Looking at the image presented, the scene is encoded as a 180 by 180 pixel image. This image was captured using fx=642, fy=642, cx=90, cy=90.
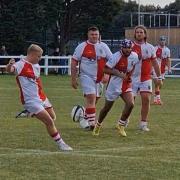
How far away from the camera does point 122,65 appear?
1236 centimetres

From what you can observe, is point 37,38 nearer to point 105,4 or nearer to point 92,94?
point 105,4

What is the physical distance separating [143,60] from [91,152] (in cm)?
389

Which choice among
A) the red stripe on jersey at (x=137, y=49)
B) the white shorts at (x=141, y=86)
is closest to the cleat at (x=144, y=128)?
the white shorts at (x=141, y=86)

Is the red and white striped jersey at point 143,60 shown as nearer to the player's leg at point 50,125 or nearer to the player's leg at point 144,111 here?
the player's leg at point 144,111

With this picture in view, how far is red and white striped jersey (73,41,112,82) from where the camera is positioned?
13.3 meters

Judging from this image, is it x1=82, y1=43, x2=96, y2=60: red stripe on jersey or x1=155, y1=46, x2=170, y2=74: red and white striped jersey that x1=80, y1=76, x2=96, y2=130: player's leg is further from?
x1=155, y1=46, x2=170, y2=74: red and white striped jersey

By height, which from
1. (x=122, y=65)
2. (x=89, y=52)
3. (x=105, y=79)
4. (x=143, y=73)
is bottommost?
(x=105, y=79)

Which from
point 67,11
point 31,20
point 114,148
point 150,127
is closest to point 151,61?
point 150,127

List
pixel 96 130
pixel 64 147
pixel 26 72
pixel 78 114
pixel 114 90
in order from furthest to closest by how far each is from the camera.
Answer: pixel 78 114 < pixel 96 130 < pixel 114 90 < pixel 26 72 < pixel 64 147

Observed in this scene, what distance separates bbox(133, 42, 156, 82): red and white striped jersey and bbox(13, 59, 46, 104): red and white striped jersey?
10.9ft

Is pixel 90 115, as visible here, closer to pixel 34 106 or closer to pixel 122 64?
pixel 122 64

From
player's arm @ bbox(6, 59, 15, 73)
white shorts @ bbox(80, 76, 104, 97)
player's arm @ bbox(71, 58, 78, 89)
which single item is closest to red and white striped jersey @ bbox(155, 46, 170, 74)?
white shorts @ bbox(80, 76, 104, 97)

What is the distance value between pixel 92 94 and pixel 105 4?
41628mm

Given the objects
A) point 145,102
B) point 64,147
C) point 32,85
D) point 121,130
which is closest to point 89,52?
point 145,102
